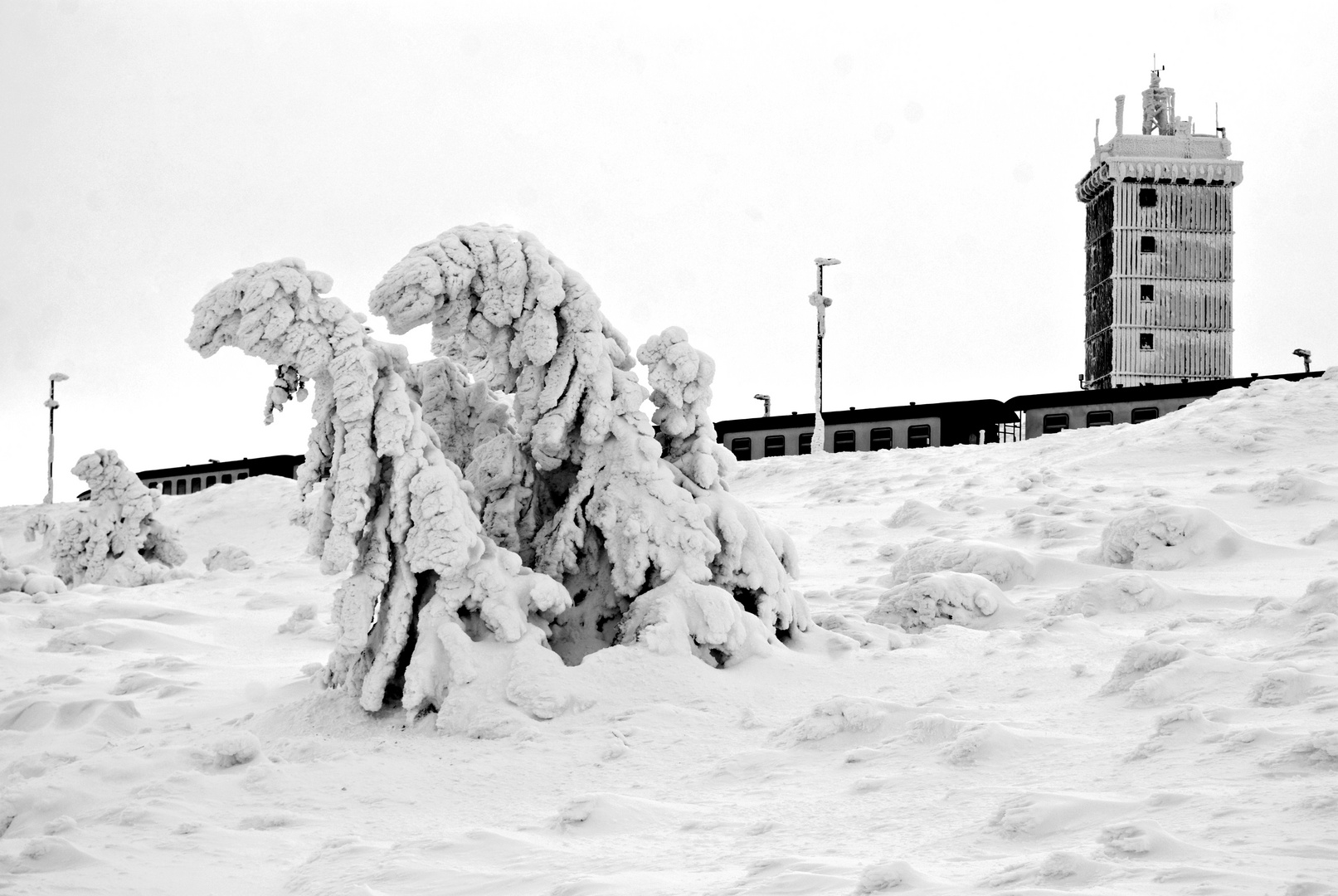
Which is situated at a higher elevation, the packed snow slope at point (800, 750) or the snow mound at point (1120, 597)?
the snow mound at point (1120, 597)

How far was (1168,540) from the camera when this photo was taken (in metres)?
11.3

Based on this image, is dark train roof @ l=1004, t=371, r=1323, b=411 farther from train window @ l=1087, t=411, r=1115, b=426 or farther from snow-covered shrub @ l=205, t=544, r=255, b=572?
snow-covered shrub @ l=205, t=544, r=255, b=572

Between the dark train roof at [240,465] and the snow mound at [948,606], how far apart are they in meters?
35.0

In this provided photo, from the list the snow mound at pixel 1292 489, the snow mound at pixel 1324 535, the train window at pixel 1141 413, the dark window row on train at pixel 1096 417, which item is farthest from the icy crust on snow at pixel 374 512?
the train window at pixel 1141 413

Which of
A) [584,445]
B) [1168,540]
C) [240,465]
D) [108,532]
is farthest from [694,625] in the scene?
[240,465]

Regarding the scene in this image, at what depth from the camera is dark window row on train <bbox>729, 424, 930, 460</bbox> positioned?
36.9 m

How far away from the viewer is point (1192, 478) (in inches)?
640

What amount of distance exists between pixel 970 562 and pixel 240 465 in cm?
3883

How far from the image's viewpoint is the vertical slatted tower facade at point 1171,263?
2517 inches

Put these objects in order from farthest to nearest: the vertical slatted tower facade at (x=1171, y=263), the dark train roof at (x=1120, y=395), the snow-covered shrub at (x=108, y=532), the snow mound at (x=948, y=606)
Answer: the vertical slatted tower facade at (x=1171, y=263), the dark train roof at (x=1120, y=395), the snow-covered shrub at (x=108, y=532), the snow mound at (x=948, y=606)

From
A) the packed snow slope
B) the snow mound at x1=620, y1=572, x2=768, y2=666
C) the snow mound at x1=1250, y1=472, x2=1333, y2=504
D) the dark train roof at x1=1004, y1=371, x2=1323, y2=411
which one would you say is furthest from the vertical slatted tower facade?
the snow mound at x1=620, y1=572, x2=768, y2=666

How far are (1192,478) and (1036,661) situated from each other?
9196mm

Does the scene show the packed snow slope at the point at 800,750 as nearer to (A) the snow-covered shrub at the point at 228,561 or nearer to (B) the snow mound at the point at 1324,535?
(B) the snow mound at the point at 1324,535

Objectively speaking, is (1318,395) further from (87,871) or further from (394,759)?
(87,871)
